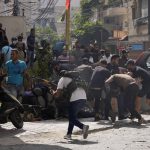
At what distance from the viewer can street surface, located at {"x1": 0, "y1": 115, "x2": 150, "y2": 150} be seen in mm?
9492

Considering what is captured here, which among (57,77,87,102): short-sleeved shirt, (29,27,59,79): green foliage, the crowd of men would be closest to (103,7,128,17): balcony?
A: (29,27,59,79): green foliage

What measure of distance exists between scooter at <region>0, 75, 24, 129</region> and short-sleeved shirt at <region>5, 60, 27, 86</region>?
937mm

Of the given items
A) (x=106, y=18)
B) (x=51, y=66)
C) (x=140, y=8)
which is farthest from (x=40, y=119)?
(x=106, y=18)

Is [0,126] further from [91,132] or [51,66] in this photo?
[51,66]

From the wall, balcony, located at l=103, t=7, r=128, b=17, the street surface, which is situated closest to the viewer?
the street surface

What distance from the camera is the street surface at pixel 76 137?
949 cm

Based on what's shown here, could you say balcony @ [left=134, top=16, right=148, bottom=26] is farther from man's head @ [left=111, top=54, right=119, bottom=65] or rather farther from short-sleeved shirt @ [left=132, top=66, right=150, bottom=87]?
short-sleeved shirt @ [left=132, top=66, right=150, bottom=87]

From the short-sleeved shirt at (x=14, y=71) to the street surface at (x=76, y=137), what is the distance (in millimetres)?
1088

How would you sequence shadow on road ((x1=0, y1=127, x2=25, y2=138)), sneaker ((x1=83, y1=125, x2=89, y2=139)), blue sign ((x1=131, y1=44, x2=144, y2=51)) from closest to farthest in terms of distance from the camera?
sneaker ((x1=83, y1=125, x2=89, y2=139)) → shadow on road ((x1=0, y1=127, x2=25, y2=138)) → blue sign ((x1=131, y1=44, x2=144, y2=51))

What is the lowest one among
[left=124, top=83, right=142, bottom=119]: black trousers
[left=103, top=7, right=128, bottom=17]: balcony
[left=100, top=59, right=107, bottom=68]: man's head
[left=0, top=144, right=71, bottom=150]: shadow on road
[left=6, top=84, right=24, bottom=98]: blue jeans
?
[left=0, top=144, right=71, bottom=150]: shadow on road

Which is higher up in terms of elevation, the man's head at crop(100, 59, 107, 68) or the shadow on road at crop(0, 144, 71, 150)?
the man's head at crop(100, 59, 107, 68)

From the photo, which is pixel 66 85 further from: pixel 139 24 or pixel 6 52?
pixel 139 24

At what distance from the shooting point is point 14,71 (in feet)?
40.8

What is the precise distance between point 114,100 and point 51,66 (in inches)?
135
